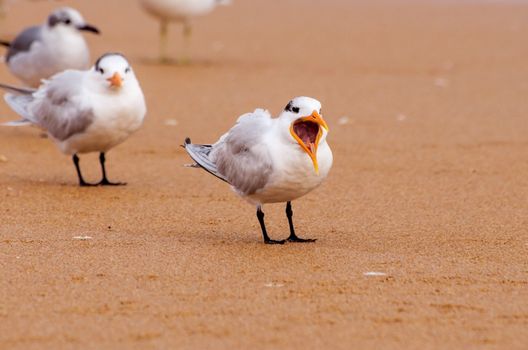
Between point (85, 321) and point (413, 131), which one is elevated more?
point (85, 321)

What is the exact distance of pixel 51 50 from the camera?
9703 mm

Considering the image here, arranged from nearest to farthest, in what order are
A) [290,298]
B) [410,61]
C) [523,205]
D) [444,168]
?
[290,298] → [523,205] → [444,168] → [410,61]

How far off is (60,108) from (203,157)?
1.76 m

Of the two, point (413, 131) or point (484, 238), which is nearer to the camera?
point (484, 238)

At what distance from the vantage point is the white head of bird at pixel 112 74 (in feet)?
23.5

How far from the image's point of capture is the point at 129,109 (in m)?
7.25

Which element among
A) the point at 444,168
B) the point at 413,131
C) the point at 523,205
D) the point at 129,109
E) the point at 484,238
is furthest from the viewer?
the point at 413,131

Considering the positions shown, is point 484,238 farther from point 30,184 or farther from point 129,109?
point 30,184

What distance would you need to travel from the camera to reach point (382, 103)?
34.1ft

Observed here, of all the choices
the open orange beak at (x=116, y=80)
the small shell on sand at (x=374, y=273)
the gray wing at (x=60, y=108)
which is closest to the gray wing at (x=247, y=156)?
the small shell on sand at (x=374, y=273)

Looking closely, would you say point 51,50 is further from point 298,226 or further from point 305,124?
point 305,124

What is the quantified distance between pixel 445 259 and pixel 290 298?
3.40 feet

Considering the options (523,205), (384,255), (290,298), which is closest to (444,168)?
(523,205)

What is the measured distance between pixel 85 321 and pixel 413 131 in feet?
17.0
